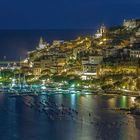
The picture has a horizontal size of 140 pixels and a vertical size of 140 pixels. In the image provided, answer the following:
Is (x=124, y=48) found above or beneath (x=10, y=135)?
above

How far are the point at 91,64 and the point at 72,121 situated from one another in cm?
1467

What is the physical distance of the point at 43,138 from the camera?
915 inches

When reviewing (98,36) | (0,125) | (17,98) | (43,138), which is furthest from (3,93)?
(98,36)

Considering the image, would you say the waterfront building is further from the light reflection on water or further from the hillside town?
the light reflection on water

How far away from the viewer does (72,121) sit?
85.4 feet

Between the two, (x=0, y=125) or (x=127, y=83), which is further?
(x=127, y=83)

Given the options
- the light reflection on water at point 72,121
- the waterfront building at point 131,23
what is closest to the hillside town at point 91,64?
the waterfront building at point 131,23

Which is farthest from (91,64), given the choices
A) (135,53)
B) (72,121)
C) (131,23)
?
(72,121)

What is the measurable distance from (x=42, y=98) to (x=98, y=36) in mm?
19052

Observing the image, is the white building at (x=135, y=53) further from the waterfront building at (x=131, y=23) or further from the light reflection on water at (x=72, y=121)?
the light reflection on water at (x=72, y=121)

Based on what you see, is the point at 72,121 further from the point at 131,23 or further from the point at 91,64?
the point at 131,23

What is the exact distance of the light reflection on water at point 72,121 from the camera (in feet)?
77.6

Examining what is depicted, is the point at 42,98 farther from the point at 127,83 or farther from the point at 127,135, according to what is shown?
the point at 127,135

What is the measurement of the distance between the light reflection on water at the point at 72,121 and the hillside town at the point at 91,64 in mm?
4187
